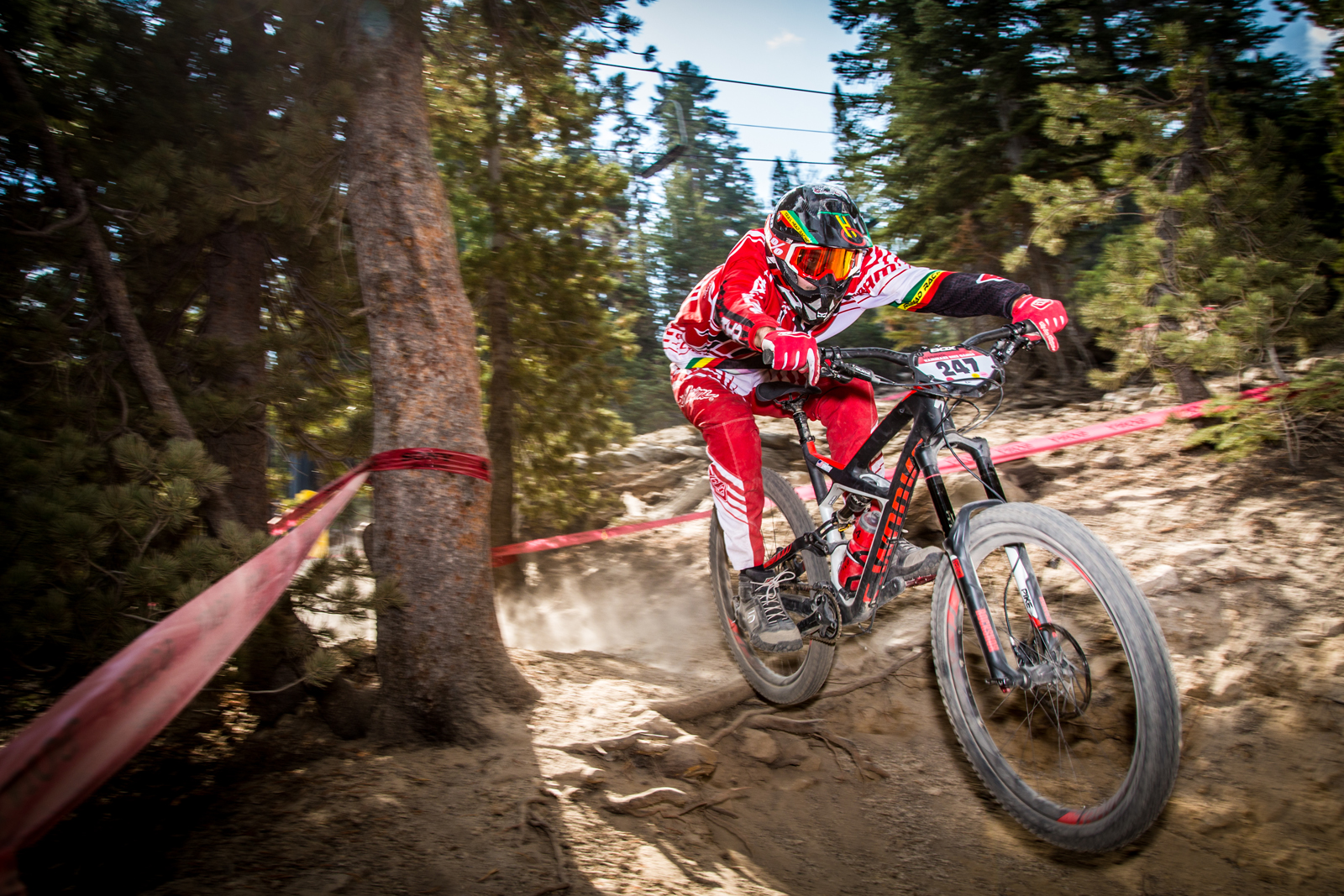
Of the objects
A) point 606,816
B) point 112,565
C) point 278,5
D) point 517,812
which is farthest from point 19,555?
point 278,5

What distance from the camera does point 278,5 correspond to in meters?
4.31

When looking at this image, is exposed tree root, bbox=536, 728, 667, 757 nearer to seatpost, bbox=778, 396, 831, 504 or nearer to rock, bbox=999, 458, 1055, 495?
seatpost, bbox=778, 396, 831, 504

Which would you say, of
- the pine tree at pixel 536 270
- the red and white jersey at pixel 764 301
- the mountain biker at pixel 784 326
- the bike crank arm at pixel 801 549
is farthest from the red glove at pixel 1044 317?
the pine tree at pixel 536 270

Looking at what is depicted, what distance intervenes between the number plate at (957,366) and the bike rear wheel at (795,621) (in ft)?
4.51

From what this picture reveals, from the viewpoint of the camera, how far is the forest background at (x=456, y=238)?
3.23 meters

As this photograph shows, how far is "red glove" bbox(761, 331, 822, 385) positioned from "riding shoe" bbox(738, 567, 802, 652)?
52.4 inches

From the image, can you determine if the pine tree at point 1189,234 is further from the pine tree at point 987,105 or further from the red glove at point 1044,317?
the red glove at point 1044,317

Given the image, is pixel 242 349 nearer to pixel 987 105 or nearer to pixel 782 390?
pixel 782 390

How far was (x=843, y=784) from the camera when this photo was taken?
3629mm

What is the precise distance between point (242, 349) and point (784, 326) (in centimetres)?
350

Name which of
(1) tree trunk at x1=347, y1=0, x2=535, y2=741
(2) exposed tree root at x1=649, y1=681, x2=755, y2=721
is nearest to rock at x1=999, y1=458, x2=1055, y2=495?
(2) exposed tree root at x1=649, y1=681, x2=755, y2=721

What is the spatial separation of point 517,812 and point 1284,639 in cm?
409

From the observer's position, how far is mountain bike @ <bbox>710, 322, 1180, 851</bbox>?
2143 mm

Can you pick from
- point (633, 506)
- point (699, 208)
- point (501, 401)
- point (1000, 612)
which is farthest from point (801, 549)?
point (699, 208)
